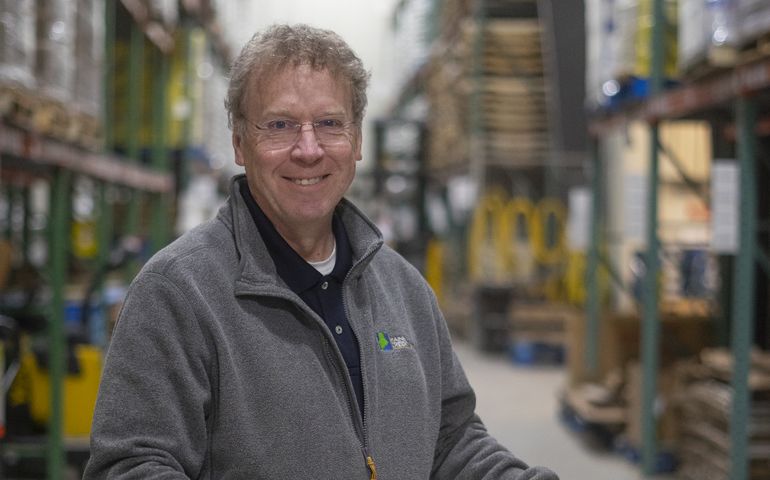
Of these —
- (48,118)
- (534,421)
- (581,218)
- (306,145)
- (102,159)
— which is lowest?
(534,421)

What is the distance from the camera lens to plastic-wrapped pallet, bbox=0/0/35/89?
4254 mm

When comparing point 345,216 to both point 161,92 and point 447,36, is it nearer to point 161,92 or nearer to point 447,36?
point 161,92

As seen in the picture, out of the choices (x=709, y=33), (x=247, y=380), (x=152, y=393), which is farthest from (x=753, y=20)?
(x=152, y=393)

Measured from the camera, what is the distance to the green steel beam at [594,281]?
765cm

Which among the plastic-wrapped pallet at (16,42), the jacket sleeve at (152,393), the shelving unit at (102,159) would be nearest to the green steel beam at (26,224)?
the shelving unit at (102,159)

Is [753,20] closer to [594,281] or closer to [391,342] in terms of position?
[391,342]

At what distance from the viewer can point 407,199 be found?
1769 cm

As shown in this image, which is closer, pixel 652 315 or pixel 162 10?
pixel 652 315

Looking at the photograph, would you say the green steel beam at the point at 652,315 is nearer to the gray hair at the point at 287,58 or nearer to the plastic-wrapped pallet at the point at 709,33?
the plastic-wrapped pallet at the point at 709,33

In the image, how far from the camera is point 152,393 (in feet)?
5.51

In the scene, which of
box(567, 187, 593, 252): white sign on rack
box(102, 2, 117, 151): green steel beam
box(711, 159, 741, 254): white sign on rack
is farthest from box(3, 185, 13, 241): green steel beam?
box(711, 159, 741, 254): white sign on rack

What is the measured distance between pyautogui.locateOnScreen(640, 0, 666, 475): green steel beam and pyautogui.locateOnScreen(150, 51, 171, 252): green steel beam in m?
5.09

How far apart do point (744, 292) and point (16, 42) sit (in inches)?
143

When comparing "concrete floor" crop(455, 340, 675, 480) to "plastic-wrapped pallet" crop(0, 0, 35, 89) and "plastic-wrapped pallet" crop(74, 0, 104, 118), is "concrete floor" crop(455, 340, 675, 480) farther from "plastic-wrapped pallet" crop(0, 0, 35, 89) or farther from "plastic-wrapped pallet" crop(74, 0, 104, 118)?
"plastic-wrapped pallet" crop(0, 0, 35, 89)
